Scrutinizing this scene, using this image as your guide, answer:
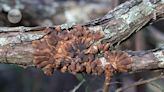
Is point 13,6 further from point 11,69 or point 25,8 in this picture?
point 11,69

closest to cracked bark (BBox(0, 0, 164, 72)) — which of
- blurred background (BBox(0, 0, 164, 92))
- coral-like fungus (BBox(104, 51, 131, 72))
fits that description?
coral-like fungus (BBox(104, 51, 131, 72))

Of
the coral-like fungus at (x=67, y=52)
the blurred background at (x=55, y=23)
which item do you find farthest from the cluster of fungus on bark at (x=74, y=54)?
the blurred background at (x=55, y=23)

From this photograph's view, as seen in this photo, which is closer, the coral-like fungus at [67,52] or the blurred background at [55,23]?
the coral-like fungus at [67,52]

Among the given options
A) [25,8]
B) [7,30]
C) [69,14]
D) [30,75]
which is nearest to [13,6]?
[25,8]

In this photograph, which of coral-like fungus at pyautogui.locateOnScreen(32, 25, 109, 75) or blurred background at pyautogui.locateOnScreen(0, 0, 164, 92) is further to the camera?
blurred background at pyautogui.locateOnScreen(0, 0, 164, 92)

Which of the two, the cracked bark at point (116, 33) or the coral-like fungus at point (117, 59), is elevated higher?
the cracked bark at point (116, 33)

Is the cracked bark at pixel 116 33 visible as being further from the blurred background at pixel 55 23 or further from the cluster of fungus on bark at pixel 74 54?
the blurred background at pixel 55 23

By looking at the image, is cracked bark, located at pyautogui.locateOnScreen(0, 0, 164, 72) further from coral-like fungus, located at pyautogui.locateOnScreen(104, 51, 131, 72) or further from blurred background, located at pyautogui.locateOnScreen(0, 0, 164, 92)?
blurred background, located at pyautogui.locateOnScreen(0, 0, 164, 92)
